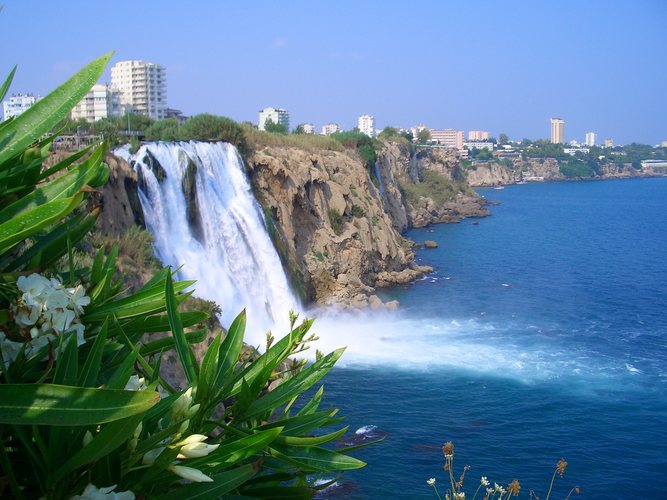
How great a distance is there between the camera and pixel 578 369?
18.3 metres

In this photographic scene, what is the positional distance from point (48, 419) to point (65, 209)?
471 mm

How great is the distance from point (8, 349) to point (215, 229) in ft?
62.8

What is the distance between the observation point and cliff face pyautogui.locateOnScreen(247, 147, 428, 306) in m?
26.2

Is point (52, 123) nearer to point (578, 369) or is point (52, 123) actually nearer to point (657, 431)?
point (657, 431)

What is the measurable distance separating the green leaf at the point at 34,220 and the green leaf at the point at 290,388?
32.0 inches

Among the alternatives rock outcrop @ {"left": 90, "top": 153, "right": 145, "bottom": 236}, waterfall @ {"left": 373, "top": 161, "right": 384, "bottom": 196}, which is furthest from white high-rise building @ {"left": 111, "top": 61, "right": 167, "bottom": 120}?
rock outcrop @ {"left": 90, "top": 153, "right": 145, "bottom": 236}

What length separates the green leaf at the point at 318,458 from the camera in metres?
2.14

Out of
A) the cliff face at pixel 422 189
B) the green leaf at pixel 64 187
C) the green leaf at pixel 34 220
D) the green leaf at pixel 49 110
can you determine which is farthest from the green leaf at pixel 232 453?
the cliff face at pixel 422 189

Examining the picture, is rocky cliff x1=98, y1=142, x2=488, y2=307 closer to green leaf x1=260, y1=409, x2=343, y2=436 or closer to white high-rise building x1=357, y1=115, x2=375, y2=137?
green leaf x1=260, y1=409, x2=343, y2=436

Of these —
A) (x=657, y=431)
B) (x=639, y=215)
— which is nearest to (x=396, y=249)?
(x=657, y=431)

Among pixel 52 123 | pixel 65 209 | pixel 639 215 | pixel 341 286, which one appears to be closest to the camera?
pixel 65 209

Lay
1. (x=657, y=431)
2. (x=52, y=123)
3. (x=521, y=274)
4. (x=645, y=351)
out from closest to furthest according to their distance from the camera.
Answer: (x=52, y=123), (x=657, y=431), (x=645, y=351), (x=521, y=274)

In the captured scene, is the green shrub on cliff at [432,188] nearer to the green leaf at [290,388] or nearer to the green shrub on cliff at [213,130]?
the green shrub on cliff at [213,130]

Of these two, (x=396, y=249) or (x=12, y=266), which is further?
(x=396, y=249)
